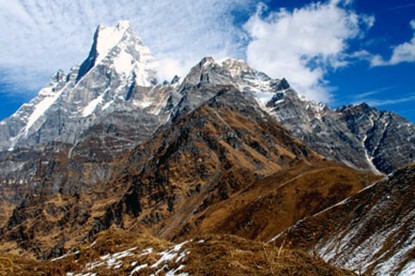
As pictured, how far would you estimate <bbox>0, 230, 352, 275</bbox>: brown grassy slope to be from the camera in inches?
638

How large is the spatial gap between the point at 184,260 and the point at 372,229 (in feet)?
123

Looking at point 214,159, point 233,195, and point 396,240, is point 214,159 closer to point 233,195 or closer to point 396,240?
point 233,195

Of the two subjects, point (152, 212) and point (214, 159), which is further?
point (214, 159)

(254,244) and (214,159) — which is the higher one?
(214,159)

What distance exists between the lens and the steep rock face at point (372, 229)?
131 feet

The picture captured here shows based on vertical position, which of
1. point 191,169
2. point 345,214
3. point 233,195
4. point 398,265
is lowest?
point 398,265

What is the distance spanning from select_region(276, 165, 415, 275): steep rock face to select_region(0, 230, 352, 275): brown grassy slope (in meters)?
13.0

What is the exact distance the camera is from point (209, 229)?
12888 centimetres

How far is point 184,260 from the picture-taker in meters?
18.7

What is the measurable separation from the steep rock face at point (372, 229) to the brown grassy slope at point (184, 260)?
12971 millimetres

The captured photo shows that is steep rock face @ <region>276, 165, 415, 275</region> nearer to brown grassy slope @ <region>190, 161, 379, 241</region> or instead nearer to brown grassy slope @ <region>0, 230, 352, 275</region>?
brown grassy slope @ <region>0, 230, 352, 275</region>

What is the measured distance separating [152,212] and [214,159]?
39791mm

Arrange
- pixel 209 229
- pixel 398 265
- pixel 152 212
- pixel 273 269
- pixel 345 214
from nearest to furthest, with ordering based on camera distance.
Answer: pixel 273 269 → pixel 398 265 → pixel 345 214 → pixel 209 229 → pixel 152 212

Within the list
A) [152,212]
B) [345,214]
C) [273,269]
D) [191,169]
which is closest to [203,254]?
[273,269]
